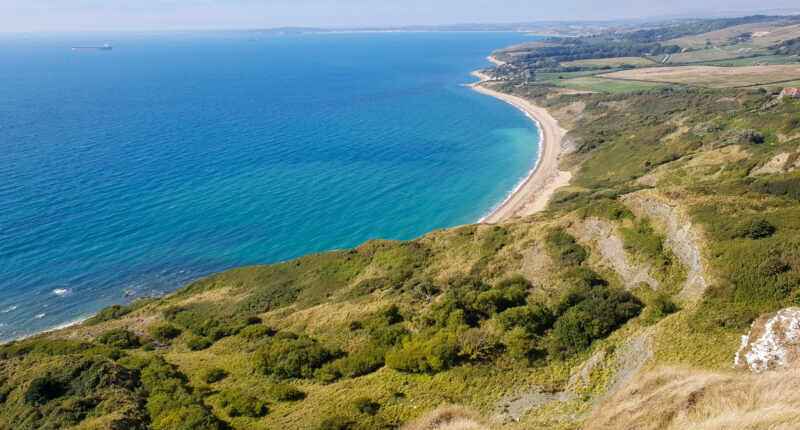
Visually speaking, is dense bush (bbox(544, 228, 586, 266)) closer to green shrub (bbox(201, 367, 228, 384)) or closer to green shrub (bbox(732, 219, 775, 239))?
green shrub (bbox(732, 219, 775, 239))

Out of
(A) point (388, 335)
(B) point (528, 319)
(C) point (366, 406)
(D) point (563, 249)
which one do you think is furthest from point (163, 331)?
(D) point (563, 249)

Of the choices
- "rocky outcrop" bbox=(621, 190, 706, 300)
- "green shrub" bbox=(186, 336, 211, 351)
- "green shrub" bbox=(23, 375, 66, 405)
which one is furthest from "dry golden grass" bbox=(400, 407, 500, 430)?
"green shrub" bbox=(186, 336, 211, 351)

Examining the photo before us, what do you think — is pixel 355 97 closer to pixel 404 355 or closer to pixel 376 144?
pixel 376 144

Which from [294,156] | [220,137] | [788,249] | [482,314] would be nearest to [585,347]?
[482,314]

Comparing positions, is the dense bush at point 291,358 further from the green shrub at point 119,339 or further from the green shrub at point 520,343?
the green shrub at point 119,339

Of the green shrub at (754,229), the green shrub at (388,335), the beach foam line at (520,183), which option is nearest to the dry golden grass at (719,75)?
the beach foam line at (520,183)
